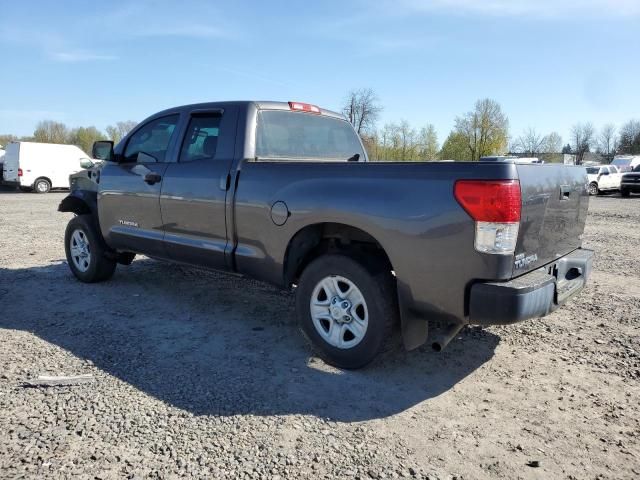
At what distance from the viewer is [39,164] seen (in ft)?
71.0

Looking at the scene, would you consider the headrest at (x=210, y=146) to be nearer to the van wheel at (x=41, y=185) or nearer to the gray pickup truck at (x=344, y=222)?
the gray pickup truck at (x=344, y=222)

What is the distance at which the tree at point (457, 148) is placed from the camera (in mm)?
79113

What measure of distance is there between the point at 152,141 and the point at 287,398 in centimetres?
341

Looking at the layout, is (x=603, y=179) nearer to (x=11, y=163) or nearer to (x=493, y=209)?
(x=493, y=209)

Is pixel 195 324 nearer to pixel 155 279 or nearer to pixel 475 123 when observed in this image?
pixel 155 279

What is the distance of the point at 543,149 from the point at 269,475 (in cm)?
9928

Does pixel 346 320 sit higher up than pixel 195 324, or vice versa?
pixel 346 320

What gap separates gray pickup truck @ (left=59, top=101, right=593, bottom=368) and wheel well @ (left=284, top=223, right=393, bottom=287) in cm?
1

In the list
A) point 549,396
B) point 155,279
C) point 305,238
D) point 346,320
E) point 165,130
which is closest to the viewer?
point 549,396

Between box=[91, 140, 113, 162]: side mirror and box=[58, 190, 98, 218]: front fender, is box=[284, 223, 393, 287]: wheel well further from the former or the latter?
box=[58, 190, 98, 218]: front fender

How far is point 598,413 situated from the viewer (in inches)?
124

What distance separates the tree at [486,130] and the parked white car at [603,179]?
1949 inches

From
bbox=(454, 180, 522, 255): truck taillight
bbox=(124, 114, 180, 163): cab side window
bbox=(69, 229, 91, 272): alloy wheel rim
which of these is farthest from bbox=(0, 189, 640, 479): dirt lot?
bbox=(124, 114, 180, 163): cab side window

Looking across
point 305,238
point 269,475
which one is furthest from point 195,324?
point 269,475
